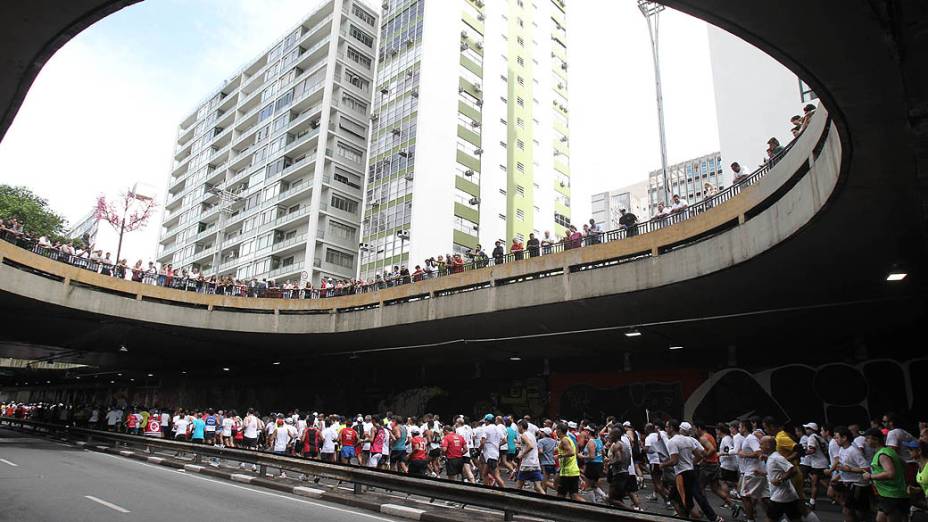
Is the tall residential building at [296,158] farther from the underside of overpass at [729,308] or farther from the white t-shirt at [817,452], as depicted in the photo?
the white t-shirt at [817,452]

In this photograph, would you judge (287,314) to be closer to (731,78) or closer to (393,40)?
(731,78)

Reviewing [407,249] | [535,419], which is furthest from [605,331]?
[407,249]

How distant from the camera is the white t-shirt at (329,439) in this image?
57.2 ft

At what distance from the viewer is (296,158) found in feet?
197

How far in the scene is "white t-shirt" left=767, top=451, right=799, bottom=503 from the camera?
780 centimetres

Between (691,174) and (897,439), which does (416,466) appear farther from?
(691,174)

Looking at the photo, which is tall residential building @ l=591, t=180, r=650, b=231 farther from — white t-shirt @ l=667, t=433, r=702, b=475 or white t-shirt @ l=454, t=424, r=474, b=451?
white t-shirt @ l=667, t=433, r=702, b=475

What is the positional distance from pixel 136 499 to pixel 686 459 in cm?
988

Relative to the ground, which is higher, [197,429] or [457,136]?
[457,136]

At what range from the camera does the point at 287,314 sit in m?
29.6

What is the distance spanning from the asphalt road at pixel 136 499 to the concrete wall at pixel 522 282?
10.3 meters

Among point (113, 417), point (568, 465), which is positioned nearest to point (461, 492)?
point (568, 465)

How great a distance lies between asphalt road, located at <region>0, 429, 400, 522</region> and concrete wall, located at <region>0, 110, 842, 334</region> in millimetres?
10308

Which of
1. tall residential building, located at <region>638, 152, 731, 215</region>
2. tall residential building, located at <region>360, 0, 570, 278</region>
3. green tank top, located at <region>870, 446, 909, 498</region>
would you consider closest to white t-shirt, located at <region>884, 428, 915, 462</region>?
green tank top, located at <region>870, 446, 909, 498</region>
